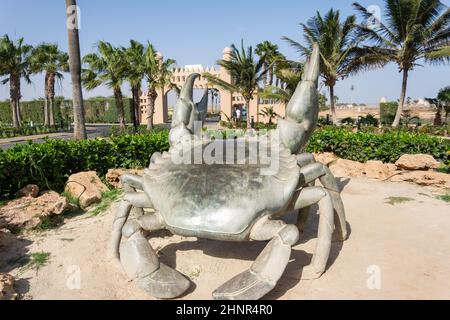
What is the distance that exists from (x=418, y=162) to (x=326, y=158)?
100 inches

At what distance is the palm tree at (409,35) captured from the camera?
18.1 metres

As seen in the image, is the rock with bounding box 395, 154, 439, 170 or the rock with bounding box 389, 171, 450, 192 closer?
the rock with bounding box 389, 171, 450, 192

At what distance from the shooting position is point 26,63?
2725 cm

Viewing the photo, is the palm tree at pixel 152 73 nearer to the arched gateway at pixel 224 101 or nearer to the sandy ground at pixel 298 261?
the arched gateway at pixel 224 101

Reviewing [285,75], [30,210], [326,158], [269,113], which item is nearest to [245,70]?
[285,75]

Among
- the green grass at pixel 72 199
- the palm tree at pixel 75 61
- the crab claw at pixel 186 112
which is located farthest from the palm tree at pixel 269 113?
the crab claw at pixel 186 112

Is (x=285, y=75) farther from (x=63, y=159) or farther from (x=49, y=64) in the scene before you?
(x=49, y=64)

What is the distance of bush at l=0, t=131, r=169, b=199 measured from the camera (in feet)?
23.5

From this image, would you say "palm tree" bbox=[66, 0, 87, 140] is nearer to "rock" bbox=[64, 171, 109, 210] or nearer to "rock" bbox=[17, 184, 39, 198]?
"rock" bbox=[64, 171, 109, 210]

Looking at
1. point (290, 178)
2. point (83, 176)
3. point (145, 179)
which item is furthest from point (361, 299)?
point (83, 176)

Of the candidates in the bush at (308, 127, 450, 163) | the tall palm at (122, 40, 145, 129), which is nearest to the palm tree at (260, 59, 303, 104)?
the tall palm at (122, 40, 145, 129)

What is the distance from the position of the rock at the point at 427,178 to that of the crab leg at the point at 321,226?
519 cm

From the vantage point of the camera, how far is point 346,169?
30.1 feet

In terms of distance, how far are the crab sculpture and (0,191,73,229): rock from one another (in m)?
2.19
